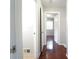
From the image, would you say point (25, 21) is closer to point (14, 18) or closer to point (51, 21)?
point (14, 18)

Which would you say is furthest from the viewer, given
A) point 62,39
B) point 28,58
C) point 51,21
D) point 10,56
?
point 51,21

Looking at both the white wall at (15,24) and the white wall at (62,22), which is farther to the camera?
the white wall at (62,22)

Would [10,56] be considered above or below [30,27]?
below

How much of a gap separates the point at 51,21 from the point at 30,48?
51.2ft

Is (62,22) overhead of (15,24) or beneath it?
overhead

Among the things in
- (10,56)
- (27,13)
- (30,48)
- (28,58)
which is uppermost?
(27,13)

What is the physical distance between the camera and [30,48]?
522 cm

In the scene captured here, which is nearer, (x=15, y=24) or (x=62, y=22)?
(x=15, y=24)

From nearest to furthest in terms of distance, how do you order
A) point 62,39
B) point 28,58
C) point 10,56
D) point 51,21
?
1. point 10,56
2. point 28,58
3. point 62,39
4. point 51,21

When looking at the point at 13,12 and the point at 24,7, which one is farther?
the point at 24,7

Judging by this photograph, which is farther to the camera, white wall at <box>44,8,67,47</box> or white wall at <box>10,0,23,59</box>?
white wall at <box>44,8,67,47</box>
